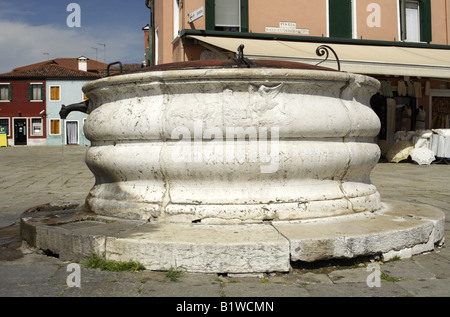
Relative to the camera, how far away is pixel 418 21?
49.9 ft

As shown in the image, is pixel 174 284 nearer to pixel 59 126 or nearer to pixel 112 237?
pixel 112 237

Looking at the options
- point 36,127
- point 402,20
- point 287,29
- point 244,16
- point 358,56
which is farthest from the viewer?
point 36,127

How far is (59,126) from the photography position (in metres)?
37.4

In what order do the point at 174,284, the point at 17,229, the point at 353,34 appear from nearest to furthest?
the point at 174,284 → the point at 17,229 → the point at 353,34

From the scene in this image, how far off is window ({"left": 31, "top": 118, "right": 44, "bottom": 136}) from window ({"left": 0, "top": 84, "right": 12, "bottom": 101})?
2.72 meters

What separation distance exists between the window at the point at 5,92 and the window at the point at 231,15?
29.7 meters

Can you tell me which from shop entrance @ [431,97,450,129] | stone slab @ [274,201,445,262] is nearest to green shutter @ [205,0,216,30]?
shop entrance @ [431,97,450,129]

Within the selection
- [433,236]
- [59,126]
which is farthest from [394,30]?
[59,126]

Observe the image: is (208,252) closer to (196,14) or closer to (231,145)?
(231,145)

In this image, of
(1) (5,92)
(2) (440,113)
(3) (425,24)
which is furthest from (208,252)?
(1) (5,92)

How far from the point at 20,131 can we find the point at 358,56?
32.3m

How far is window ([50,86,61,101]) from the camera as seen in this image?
3759 cm

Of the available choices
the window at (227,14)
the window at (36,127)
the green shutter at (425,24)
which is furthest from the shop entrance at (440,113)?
the window at (36,127)

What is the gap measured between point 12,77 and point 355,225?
3941 centimetres
